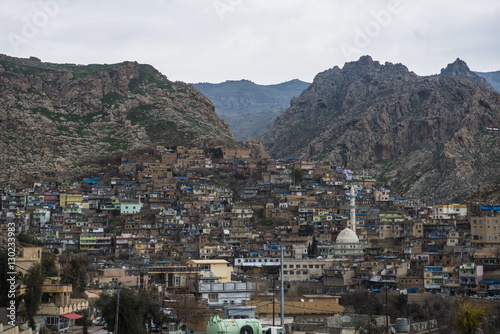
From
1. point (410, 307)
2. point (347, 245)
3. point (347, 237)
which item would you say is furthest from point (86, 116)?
point (410, 307)

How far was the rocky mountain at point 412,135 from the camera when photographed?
4906 inches

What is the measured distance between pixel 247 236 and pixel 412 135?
6327 cm

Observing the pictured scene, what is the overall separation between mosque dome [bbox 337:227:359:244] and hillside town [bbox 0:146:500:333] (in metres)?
0.12

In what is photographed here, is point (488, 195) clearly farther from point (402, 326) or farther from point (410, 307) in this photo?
point (402, 326)

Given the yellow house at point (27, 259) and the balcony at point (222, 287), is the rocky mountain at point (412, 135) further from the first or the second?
the yellow house at point (27, 259)

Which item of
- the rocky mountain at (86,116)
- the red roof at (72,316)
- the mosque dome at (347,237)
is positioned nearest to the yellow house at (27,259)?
the red roof at (72,316)

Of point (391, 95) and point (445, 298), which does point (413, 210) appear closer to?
point (445, 298)

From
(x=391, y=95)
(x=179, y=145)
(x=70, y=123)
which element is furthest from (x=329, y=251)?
(x=391, y=95)

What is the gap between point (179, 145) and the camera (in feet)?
Answer: 381

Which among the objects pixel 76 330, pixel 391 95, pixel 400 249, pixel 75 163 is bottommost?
pixel 76 330

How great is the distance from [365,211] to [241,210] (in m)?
12.9

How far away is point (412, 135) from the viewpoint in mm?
142625

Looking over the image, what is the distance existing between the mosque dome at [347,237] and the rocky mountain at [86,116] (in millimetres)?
37911

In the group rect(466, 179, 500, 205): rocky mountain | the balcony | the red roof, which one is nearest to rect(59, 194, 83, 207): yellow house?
rect(466, 179, 500, 205): rocky mountain
